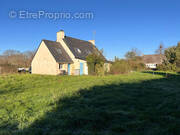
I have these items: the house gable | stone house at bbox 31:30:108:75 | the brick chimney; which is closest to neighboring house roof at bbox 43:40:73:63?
stone house at bbox 31:30:108:75

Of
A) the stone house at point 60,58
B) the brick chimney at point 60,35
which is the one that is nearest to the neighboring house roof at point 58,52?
the stone house at point 60,58

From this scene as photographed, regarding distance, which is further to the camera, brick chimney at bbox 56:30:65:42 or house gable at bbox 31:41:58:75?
brick chimney at bbox 56:30:65:42

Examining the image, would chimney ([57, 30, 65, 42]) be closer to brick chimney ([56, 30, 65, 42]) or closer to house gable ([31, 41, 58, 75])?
brick chimney ([56, 30, 65, 42])

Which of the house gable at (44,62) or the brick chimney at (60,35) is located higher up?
the brick chimney at (60,35)

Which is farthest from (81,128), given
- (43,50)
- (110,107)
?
(43,50)

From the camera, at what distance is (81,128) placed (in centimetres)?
278

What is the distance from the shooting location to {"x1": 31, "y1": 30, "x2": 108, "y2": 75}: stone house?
1850 centimetres

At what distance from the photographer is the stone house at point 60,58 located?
60.7ft

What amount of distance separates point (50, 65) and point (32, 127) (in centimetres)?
1640

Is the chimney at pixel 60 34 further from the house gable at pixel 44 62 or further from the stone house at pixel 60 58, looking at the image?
the house gable at pixel 44 62

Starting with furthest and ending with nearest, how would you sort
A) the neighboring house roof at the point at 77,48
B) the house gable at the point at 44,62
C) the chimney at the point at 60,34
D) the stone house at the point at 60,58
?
1. the chimney at the point at 60,34
2. the neighboring house roof at the point at 77,48
3. the stone house at the point at 60,58
4. the house gable at the point at 44,62

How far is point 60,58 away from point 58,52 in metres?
1.35

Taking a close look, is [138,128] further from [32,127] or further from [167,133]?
[32,127]

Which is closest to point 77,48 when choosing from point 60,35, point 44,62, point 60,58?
point 60,35
